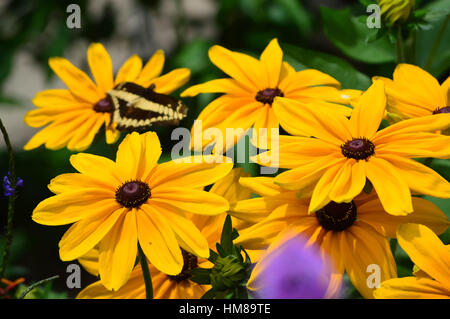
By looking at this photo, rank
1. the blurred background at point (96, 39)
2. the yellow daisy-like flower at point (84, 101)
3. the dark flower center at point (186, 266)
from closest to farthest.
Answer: the dark flower center at point (186, 266), the yellow daisy-like flower at point (84, 101), the blurred background at point (96, 39)

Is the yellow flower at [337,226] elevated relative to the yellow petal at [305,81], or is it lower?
lower

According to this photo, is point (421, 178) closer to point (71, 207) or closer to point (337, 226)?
point (337, 226)

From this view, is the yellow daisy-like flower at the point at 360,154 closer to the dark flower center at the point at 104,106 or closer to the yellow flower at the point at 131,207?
the yellow flower at the point at 131,207

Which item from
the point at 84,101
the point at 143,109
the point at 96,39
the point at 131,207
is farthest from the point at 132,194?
the point at 96,39

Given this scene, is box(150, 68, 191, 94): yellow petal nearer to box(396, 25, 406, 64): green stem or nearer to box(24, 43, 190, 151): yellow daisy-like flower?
box(24, 43, 190, 151): yellow daisy-like flower

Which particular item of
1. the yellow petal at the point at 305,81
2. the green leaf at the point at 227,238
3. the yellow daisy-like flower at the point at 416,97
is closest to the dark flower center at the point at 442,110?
the yellow daisy-like flower at the point at 416,97

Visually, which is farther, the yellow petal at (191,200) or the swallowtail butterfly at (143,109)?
the swallowtail butterfly at (143,109)
